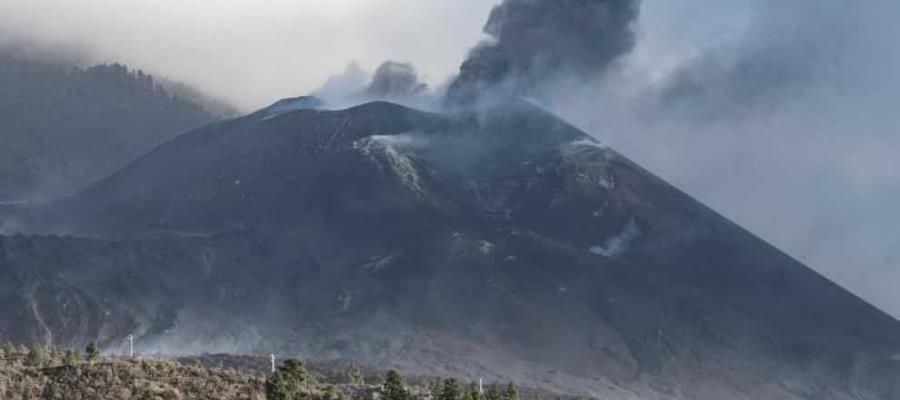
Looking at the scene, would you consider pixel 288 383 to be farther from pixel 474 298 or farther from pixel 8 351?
pixel 474 298

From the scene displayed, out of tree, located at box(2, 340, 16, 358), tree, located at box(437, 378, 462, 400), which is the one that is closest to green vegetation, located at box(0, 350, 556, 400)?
tree, located at box(437, 378, 462, 400)

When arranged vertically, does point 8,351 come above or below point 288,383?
above

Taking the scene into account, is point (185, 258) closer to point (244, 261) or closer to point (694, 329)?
point (244, 261)

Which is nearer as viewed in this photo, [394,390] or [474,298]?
[394,390]

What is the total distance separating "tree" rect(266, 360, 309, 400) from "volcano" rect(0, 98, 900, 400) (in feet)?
323

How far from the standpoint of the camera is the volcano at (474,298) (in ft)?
495

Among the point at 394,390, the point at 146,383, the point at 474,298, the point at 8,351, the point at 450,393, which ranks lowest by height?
the point at 146,383

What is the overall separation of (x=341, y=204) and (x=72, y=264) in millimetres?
38727

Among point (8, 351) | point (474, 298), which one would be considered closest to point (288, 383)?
point (8, 351)

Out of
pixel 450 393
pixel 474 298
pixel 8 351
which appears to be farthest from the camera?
pixel 474 298

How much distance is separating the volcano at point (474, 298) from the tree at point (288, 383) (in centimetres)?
9851

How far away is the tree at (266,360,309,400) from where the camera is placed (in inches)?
1387

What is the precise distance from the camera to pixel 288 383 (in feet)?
122

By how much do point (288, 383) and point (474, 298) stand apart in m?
131
